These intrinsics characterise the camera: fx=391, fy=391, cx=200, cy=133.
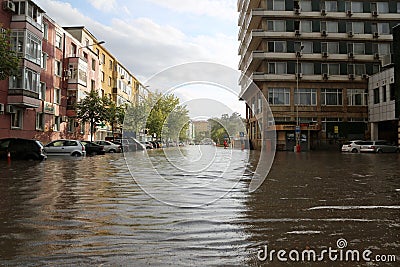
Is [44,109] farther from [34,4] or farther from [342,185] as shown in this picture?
[342,185]

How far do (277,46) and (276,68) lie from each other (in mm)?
3076

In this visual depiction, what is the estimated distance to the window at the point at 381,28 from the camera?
55.2 meters

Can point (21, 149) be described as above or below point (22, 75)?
below

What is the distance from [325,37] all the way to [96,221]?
5335cm

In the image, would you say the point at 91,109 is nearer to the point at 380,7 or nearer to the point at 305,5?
the point at 305,5

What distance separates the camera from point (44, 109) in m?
35.5

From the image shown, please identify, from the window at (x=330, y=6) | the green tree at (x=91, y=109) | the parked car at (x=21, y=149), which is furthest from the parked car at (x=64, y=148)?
the window at (x=330, y=6)

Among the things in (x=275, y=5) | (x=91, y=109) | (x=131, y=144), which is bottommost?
(x=131, y=144)

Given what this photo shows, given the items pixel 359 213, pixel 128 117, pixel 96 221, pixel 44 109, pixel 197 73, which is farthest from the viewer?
pixel 44 109

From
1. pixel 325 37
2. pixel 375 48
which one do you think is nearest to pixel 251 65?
pixel 325 37

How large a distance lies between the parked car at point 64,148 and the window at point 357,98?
3922cm

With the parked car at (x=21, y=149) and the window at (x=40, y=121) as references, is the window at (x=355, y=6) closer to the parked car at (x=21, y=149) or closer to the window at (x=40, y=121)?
the window at (x=40, y=121)

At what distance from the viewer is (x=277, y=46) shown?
176 ft

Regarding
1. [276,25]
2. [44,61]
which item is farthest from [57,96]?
[276,25]
